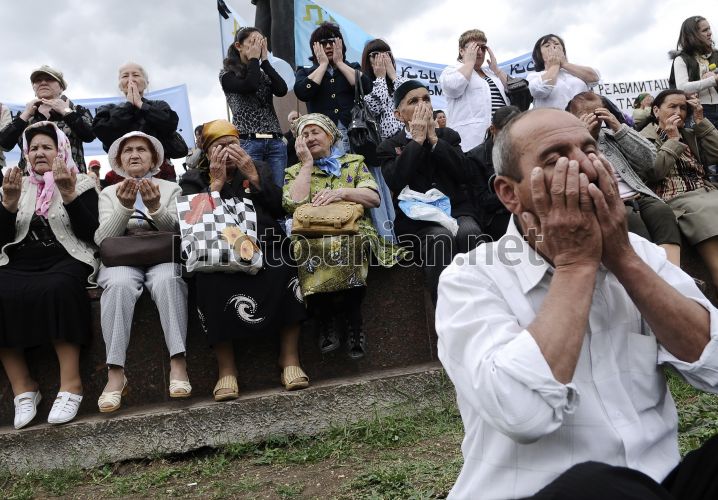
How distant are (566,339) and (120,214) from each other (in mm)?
3763

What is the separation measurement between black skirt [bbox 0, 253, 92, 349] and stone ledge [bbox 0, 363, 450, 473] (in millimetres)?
576

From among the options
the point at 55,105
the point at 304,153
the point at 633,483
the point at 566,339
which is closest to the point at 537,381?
the point at 566,339

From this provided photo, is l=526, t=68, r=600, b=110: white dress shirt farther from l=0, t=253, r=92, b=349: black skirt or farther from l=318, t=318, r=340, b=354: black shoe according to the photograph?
l=0, t=253, r=92, b=349: black skirt

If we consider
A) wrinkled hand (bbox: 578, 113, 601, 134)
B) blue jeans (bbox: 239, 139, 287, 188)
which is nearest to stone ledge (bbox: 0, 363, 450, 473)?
blue jeans (bbox: 239, 139, 287, 188)

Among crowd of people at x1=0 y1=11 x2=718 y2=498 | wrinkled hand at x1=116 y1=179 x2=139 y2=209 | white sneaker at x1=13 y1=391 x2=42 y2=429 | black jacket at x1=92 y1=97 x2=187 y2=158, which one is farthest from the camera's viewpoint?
black jacket at x1=92 y1=97 x2=187 y2=158

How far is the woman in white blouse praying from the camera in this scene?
21.7 ft

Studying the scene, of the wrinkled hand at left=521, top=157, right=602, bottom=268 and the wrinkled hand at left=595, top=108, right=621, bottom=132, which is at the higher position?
the wrinkled hand at left=595, top=108, right=621, bottom=132

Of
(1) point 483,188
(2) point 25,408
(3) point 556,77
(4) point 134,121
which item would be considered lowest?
(2) point 25,408

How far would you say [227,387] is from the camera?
4.47 meters

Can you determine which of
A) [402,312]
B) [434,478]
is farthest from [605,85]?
[434,478]

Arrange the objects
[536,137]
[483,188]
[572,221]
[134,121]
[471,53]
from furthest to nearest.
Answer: [471,53], [134,121], [483,188], [536,137], [572,221]

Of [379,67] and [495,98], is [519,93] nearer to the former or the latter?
[495,98]

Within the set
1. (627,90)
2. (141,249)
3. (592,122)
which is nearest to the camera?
(141,249)

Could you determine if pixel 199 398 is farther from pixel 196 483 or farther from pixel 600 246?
pixel 600 246
